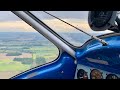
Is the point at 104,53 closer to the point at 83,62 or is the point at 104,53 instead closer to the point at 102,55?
the point at 102,55

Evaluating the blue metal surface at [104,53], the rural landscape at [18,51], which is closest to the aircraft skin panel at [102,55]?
the blue metal surface at [104,53]

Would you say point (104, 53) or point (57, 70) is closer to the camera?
point (104, 53)

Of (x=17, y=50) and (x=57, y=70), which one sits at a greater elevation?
(x=17, y=50)

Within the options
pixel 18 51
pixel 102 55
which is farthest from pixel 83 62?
pixel 18 51

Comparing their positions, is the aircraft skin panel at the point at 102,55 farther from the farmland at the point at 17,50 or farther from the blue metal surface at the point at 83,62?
the farmland at the point at 17,50

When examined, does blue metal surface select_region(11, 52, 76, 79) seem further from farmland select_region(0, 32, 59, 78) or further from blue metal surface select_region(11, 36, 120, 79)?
farmland select_region(0, 32, 59, 78)

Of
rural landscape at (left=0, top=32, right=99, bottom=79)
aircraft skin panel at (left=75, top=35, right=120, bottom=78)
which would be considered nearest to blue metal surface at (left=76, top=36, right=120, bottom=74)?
aircraft skin panel at (left=75, top=35, right=120, bottom=78)
